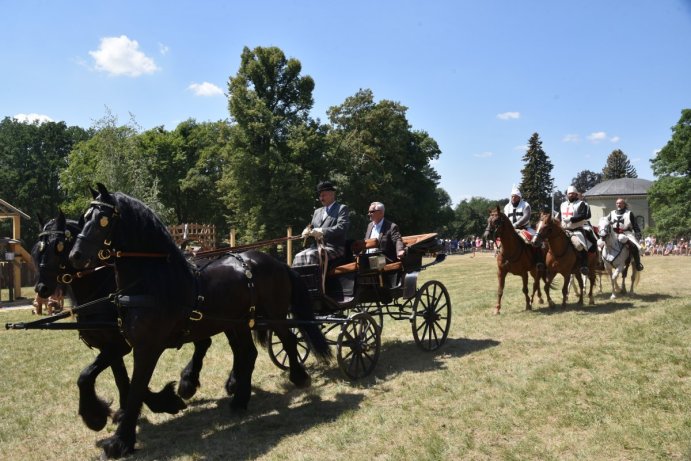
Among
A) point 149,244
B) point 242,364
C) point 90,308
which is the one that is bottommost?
point 242,364

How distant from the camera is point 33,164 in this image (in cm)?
4897

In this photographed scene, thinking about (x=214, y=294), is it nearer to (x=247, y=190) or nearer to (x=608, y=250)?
(x=608, y=250)

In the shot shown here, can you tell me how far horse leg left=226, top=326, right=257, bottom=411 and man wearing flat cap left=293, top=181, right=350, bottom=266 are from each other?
1.52 meters

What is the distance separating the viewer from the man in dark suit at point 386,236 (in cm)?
830

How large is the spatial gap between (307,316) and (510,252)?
6.05 metres

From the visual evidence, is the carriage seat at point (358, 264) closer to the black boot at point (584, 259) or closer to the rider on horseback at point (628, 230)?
the black boot at point (584, 259)

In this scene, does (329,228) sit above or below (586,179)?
below

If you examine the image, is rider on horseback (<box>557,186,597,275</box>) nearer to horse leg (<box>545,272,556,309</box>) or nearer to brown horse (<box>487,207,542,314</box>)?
horse leg (<box>545,272,556,309</box>)

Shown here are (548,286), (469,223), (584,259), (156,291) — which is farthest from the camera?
(469,223)

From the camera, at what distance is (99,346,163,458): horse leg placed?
5180mm

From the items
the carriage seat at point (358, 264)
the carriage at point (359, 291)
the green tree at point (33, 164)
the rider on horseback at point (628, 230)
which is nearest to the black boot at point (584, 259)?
the rider on horseback at point (628, 230)

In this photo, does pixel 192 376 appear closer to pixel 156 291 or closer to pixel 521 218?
pixel 156 291

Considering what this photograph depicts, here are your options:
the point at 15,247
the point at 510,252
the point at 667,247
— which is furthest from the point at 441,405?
the point at 667,247

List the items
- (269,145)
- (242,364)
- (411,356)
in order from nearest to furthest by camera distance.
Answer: (242,364) → (411,356) → (269,145)
